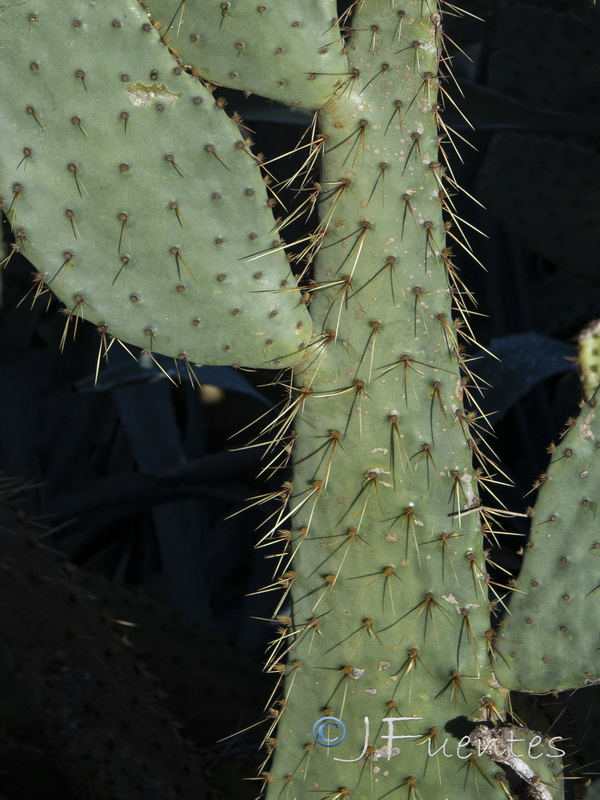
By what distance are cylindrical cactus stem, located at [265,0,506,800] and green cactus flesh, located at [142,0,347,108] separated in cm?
4

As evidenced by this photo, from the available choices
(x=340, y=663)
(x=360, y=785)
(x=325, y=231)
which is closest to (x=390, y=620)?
(x=340, y=663)

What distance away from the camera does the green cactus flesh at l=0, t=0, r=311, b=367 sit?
0.92 m

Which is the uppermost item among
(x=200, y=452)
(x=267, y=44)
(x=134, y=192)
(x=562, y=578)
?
(x=267, y=44)

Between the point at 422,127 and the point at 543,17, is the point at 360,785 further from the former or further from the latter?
the point at 543,17

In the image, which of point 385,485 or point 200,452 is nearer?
point 385,485

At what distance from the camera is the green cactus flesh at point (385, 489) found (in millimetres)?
979

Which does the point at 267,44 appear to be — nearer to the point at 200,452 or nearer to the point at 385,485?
the point at 385,485

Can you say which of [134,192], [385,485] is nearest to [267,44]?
[134,192]

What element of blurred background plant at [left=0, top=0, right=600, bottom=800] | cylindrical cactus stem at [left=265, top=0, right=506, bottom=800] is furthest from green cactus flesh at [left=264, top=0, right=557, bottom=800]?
blurred background plant at [left=0, top=0, right=600, bottom=800]

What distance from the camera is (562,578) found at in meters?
1.01

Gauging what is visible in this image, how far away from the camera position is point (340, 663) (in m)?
1.05

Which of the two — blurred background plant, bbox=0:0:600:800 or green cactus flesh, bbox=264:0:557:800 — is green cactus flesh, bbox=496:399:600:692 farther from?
blurred background plant, bbox=0:0:600:800

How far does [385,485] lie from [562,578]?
237mm

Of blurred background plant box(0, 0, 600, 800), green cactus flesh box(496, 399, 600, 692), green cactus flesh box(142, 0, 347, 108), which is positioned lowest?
blurred background plant box(0, 0, 600, 800)
